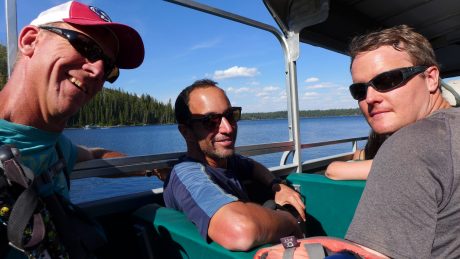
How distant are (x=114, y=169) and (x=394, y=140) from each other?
1520mm

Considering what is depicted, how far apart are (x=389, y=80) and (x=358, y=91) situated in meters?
0.19

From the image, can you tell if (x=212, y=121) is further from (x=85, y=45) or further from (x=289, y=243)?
(x=289, y=243)

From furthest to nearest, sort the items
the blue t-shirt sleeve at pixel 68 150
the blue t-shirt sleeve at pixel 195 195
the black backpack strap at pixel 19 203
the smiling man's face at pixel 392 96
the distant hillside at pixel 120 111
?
the distant hillside at pixel 120 111 → the blue t-shirt sleeve at pixel 68 150 → the blue t-shirt sleeve at pixel 195 195 → the smiling man's face at pixel 392 96 → the black backpack strap at pixel 19 203

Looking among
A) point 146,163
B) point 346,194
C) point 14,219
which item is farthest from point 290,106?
point 14,219

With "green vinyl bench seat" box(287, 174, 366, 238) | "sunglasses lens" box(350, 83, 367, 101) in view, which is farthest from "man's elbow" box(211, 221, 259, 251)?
"green vinyl bench seat" box(287, 174, 366, 238)

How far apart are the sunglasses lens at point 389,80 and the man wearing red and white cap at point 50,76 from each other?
3.69 feet

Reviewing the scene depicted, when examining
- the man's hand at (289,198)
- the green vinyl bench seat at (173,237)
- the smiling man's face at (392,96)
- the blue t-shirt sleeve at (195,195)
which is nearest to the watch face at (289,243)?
the green vinyl bench seat at (173,237)

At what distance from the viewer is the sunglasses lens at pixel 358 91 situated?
4.88 ft

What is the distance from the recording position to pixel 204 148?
2104 mm

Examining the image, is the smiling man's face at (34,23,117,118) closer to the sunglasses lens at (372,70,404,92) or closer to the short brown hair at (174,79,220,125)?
the short brown hair at (174,79,220,125)

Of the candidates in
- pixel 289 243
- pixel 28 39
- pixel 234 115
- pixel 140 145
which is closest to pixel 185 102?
pixel 234 115

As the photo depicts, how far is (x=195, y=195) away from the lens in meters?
1.59

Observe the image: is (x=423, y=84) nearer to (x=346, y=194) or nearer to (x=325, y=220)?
(x=346, y=194)

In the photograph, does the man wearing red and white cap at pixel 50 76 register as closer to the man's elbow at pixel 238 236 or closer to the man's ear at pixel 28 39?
the man's ear at pixel 28 39
